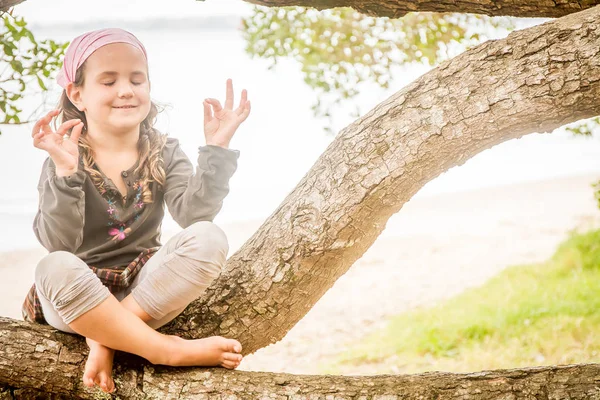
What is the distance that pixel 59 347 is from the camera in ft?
7.07

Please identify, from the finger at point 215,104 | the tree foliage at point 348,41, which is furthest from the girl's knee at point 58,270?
the tree foliage at point 348,41

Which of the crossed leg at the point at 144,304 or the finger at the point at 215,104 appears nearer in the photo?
the crossed leg at the point at 144,304

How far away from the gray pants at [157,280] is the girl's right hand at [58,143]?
0.91 ft

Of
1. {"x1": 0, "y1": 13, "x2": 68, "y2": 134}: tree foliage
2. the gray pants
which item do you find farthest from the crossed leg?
{"x1": 0, "y1": 13, "x2": 68, "y2": 134}: tree foliage

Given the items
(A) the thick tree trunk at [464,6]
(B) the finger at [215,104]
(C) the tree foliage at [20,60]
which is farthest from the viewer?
(C) the tree foliage at [20,60]

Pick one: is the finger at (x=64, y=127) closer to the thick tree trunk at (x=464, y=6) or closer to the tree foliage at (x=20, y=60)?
the tree foliage at (x=20, y=60)

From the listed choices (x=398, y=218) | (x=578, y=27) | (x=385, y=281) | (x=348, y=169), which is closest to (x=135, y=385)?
(x=348, y=169)

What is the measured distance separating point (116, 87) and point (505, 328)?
3.53m

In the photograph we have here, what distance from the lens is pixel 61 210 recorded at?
2.08 meters

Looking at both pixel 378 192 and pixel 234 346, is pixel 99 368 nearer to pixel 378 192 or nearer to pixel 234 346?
pixel 234 346

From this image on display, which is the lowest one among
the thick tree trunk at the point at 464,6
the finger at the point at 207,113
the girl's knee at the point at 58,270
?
the girl's knee at the point at 58,270

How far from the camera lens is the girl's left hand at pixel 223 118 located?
7.62 ft

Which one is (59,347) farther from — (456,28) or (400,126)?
(456,28)

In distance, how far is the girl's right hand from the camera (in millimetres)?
2041
